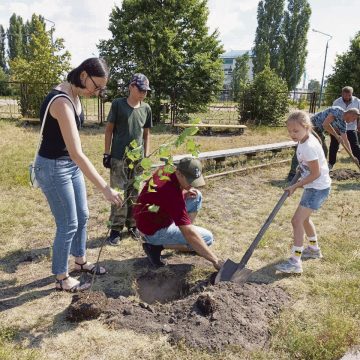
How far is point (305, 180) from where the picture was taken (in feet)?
10.5

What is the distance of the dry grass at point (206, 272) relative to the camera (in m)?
2.39

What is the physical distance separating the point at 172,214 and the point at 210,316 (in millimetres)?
789

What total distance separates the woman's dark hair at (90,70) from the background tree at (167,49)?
37.2 ft

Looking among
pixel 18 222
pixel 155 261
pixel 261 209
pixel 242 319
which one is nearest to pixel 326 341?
pixel 242 319

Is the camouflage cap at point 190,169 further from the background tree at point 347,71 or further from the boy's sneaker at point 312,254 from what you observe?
the background tree at point 347,71

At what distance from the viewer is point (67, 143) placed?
95.2 inches

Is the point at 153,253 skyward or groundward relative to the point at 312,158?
groundward

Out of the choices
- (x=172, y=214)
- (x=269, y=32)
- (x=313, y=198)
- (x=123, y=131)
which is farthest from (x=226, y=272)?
(x=269, y=32)

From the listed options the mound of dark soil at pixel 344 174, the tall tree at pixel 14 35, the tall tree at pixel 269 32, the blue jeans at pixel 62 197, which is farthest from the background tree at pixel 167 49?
the tall tree at pixel 14 35

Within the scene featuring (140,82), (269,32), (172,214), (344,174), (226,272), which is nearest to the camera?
(172,214)

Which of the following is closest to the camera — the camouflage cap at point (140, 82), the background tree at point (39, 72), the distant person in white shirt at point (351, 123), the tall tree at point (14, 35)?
the camouflage cap at point (140, 82)

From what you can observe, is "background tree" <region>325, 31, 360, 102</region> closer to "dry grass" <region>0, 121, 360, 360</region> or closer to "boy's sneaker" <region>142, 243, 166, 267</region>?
"dry grass" <region>0, 121, 360, 360</region>

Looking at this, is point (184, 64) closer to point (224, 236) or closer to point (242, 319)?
point (224, 236)

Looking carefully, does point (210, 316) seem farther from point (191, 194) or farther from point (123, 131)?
point (123, 131)
